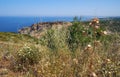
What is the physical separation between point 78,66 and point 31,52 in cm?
300

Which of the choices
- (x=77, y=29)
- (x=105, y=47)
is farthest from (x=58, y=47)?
(x=77, y=29)

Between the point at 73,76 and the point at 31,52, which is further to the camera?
the point at 31,52

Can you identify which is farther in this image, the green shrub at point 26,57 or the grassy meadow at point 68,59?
the green shrub at point 26,57

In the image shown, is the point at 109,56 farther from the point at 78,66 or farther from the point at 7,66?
the point at 7,66

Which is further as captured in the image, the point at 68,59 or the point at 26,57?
the point at 26,57

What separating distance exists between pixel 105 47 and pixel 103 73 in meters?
1.69

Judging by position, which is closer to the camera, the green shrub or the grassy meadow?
the grassy meadow

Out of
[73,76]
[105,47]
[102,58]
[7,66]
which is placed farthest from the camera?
[7,66]

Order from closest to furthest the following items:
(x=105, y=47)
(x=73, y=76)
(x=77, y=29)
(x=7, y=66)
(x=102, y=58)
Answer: (x=73, y=76)
(x=102, y=58)
(x=105, y=47)
(x=7, y=66)
(x=77, y=29)

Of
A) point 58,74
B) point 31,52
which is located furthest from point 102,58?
point 31,52

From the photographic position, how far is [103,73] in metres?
6.17

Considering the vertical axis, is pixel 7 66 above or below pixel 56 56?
below

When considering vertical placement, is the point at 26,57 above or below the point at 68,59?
below

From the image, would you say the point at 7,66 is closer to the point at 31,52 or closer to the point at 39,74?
the point at 31,52
